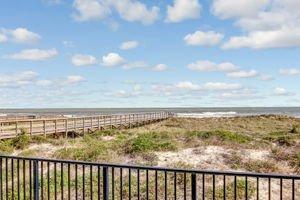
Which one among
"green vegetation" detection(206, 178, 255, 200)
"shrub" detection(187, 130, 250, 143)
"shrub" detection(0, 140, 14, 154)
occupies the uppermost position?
"shrub" detection(187, 130, 250, 143)

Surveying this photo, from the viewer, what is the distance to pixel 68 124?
141 ft

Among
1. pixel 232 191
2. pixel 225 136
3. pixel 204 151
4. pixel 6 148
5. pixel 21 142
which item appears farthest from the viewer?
pixel 21 142

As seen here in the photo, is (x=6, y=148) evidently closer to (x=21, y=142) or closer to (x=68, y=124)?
(x=21, y=142)

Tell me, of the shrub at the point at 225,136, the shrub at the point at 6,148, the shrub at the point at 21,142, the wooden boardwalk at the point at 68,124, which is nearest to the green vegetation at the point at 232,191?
the shrub at the point at 225,136

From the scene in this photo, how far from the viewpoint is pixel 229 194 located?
49.1 feet

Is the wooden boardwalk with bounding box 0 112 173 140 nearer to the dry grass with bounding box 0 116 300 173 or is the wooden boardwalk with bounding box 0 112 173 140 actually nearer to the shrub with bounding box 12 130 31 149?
the shrub with bounding box 12 130 31 149

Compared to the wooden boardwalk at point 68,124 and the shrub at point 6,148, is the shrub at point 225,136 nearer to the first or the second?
the shrub at point 6,148

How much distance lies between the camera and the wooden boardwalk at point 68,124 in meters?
32.5

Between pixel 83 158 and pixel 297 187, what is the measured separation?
9.23 metres

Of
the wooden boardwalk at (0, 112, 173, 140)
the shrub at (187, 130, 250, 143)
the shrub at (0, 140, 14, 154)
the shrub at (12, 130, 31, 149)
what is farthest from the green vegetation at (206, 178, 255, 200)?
the wooden boardwalk at (0, 112, 173, 140)

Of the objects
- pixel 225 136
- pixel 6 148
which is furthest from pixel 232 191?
pixel 6 148

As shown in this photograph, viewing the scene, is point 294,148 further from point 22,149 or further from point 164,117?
point 164,117

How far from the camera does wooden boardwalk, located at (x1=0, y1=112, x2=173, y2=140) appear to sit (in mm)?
32531

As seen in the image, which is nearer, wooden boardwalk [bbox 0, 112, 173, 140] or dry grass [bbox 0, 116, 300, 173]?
dry grass [bbox 0, 116, 300, 173]
